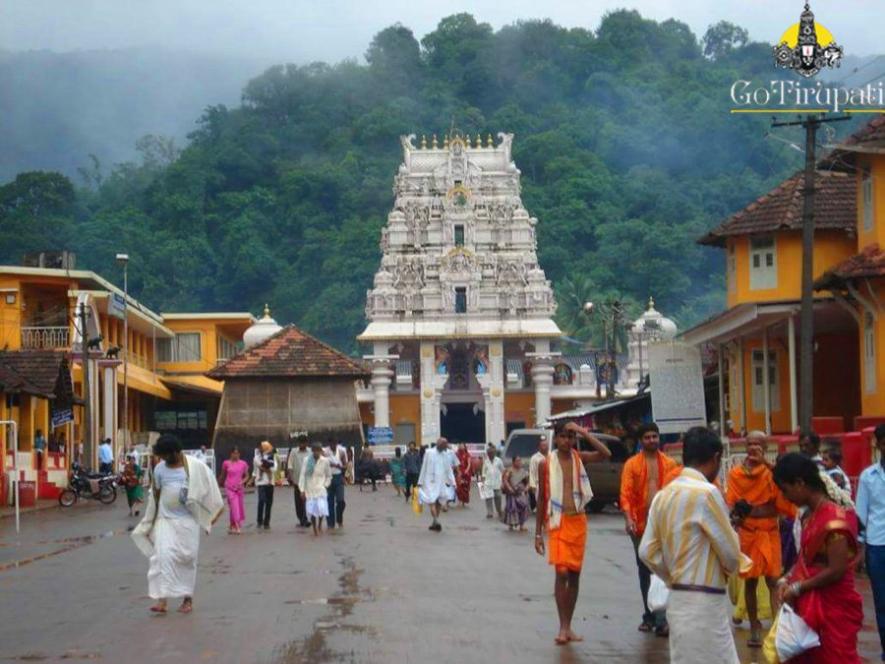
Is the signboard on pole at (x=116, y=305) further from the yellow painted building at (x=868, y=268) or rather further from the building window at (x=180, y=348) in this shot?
the yellow painted building at (x=868, y=268)

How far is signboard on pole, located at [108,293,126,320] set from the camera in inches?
2041

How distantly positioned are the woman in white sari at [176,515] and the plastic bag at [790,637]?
6.80 metres

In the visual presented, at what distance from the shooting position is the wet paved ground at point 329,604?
1092 cm

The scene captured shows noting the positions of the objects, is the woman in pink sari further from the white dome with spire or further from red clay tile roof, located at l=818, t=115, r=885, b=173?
the white dome with spire

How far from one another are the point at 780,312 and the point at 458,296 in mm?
51354

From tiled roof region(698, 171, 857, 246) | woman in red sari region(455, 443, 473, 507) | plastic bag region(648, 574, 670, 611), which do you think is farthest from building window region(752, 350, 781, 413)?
plastic bag region(648, 574, 670, 611)

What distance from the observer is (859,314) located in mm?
27391

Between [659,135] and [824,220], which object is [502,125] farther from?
[824,220]

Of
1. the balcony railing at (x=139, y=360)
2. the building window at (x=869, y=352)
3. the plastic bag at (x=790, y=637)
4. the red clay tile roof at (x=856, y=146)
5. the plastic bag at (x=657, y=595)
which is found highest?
the red clay tile roof at (x=856, y=146)

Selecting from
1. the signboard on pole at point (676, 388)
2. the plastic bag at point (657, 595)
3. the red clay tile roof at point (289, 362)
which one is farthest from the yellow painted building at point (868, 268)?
the red clay tile roof at point (289, 362)

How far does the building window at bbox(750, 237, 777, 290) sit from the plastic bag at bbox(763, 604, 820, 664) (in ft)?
85.3

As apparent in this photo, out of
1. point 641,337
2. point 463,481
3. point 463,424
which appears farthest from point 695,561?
point 463,424

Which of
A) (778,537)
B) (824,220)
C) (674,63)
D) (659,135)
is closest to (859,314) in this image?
(824,220)

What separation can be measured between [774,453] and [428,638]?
13.2 metres
